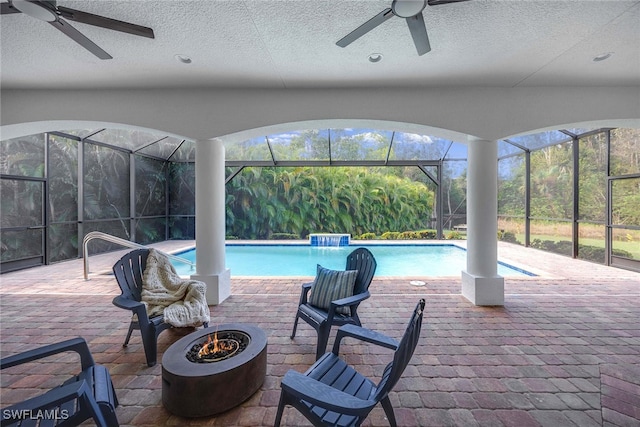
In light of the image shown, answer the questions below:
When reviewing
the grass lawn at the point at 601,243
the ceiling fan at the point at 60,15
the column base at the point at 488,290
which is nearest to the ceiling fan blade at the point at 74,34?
the ceiling fan at the point at 60,15

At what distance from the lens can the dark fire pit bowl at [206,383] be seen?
1663 mm

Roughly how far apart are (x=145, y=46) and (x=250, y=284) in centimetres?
345

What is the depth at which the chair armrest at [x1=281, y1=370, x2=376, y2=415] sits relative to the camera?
1.22m

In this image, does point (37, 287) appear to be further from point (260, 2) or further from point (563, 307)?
point (563, 307)

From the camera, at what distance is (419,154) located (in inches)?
370

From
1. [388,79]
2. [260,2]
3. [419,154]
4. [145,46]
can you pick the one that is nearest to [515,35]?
[388,79]

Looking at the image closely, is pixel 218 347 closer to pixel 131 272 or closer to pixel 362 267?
pixel 131 272

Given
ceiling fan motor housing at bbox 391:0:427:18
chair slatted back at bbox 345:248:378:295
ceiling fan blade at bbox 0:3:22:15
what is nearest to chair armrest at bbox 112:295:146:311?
chair slatted back at bbox 345:248:378:295

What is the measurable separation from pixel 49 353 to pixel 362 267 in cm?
238

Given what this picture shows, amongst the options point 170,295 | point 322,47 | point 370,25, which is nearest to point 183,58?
point 322,47

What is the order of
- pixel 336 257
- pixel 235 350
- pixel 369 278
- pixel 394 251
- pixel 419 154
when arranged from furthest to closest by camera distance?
pixel 419 154, pixel 394 251, pixel 336 257, pixel 369 278, pixel 235 350

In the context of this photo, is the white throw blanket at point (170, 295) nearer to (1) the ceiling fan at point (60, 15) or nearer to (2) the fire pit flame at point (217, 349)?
(2) the fire pit flame at point (217, 349)

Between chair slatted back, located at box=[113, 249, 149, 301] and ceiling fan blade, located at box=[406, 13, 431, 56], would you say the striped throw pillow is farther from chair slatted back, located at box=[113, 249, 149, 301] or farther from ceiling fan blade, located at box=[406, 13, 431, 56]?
ceiling fan blade, located at box=[406, 13, 431, 56]

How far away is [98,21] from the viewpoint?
2.05 m
